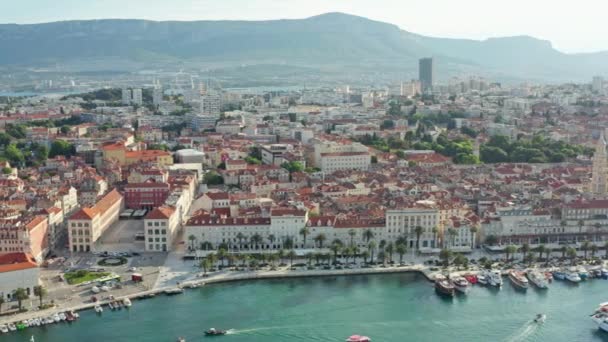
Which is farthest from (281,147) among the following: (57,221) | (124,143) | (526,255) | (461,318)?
(461,318)

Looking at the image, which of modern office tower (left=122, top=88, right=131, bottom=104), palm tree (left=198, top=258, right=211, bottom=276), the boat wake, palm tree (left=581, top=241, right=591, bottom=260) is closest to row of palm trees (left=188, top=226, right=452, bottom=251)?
palm tree (left=198, top=258, right=211, bottom=276)

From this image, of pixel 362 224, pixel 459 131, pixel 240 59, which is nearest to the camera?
pixel 362 224

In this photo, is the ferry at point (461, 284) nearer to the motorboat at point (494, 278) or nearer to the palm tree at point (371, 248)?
the motorboat at point (494, 278)

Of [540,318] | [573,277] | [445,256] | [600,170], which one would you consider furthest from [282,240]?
[600,170]

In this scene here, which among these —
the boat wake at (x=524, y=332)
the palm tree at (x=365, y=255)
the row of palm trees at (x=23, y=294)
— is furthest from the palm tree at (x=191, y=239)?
the boat wake at (x=524, y=332)

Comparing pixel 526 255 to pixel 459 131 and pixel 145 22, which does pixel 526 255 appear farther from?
pixel 145 22

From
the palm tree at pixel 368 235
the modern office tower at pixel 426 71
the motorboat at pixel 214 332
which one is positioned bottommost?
the motorboat at pixel 214 332

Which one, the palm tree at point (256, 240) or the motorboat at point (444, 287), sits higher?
the palm tree at point (256, 240)
